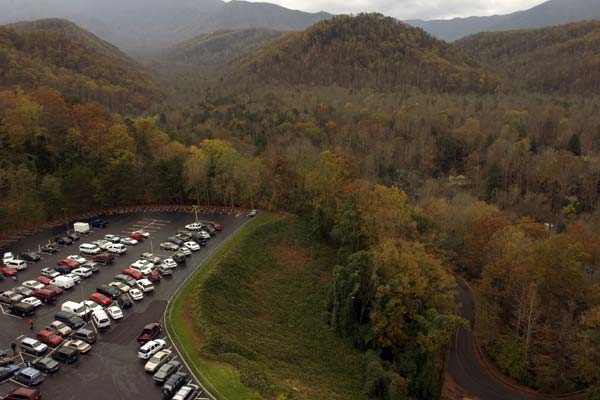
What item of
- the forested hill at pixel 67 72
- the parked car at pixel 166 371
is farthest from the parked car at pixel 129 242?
the forested hill at pixel 67 72

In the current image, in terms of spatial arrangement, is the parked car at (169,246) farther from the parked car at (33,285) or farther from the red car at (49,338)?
the red car at (49,338)

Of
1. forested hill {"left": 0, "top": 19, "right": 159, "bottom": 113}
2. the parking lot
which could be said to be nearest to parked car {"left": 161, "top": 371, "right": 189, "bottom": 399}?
the parking lot

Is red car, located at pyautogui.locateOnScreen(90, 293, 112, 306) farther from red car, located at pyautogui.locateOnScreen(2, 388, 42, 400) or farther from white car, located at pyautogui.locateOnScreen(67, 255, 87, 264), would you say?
red car, located at pyautogui.locateOnScreen(2, 388, 42, 400)

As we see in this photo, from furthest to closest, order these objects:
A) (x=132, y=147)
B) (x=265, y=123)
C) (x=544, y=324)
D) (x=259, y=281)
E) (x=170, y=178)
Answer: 1. (x=265, y=123)
2. (x=132, y=147)
3. (x=170, y=178)
4. (x=259, y=281)
5. (x=544, y=324)

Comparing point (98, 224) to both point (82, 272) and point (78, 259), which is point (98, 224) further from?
point (82, 272)

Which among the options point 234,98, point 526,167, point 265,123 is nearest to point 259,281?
point 526,167

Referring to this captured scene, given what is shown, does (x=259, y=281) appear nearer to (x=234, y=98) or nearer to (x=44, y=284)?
(x=44, y=284)
